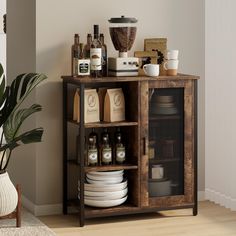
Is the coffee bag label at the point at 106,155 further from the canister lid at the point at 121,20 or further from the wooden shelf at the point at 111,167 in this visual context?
the canister lid at the point at 121,20

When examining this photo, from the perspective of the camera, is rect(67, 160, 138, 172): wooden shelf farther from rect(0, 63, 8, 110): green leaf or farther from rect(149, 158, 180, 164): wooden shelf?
rect(0, 63, 8, 110): green leaf

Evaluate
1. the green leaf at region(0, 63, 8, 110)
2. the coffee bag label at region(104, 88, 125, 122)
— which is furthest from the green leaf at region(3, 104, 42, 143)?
the coffee bag label at region(104, 88, 125, 122)

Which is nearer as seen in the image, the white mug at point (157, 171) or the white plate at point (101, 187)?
the white plate at point (101, 187)

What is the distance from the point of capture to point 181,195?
4906 mm

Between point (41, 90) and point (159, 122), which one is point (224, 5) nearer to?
point (159, 122)

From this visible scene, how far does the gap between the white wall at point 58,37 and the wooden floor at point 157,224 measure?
312 mm

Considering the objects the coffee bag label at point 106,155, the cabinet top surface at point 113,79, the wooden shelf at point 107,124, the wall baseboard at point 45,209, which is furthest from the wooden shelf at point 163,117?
the wall baseboard at point 45,209

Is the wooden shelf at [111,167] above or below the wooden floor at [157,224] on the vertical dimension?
above

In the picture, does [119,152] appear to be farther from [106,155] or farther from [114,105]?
[114,105]

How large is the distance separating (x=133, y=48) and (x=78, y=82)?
70 cm

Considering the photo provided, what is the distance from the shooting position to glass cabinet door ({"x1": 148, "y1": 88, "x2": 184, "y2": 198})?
15.7 feet

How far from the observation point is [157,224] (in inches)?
186

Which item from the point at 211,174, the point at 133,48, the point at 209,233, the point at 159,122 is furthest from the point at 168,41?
the point at 209,233

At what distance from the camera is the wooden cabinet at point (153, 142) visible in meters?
4.71
